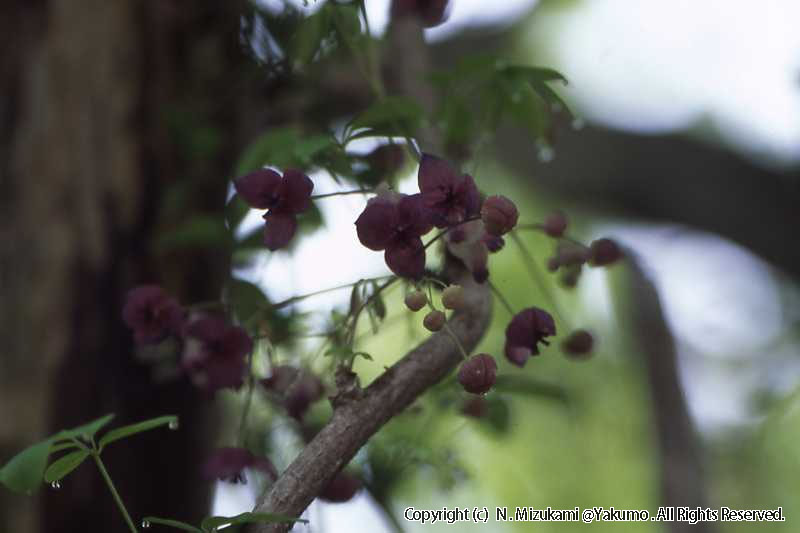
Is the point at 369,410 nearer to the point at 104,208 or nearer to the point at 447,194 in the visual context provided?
the point at 447,194

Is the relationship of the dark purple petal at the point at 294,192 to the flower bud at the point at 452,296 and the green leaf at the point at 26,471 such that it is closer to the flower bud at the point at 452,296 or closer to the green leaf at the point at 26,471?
the flower bud at the point at 452,296

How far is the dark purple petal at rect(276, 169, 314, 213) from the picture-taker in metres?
0.79

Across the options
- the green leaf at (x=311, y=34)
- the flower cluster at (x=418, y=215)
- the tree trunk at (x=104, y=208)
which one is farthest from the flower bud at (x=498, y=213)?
the tree trunk at (x=104, y=208)

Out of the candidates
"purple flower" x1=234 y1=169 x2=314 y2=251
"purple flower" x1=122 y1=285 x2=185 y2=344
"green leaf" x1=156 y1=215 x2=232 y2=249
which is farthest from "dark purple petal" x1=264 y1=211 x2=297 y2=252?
"green leaf" x1=156 y1=215 x2=232 y2=249

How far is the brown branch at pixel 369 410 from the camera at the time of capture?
69cm

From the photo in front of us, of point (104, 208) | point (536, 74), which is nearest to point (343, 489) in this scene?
point (536, 74)

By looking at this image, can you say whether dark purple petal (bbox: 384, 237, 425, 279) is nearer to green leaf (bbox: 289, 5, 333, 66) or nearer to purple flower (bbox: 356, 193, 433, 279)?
purple flower (bbox: 356, 193, 433, 279)

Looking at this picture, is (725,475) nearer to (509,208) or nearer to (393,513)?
(393,513)

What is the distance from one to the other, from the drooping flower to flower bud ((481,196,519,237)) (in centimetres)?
38

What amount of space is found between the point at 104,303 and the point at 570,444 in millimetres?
2666

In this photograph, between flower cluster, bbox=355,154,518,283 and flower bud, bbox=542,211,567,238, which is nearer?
flower cluster, bbox=355,154,518,283

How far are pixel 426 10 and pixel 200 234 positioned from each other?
20.2 inches

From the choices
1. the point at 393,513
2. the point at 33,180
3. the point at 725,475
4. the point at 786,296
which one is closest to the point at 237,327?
the point at 393,513

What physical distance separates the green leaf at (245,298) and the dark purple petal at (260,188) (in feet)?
0.85
